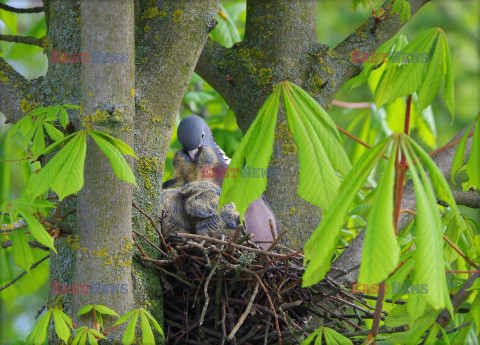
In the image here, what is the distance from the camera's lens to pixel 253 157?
1346 millimetres

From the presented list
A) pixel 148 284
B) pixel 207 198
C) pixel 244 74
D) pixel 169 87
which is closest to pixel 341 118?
pixel 244 74

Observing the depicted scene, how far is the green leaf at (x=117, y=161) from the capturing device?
149cm

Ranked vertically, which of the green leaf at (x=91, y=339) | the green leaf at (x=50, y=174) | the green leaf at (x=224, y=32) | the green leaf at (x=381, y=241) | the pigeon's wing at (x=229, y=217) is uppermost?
the green leaf at (x=224, y=32)

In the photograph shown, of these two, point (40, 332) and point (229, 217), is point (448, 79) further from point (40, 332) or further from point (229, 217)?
point (40, 332)

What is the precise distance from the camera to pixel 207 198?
2.39m

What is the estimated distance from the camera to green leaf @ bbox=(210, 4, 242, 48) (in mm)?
3520

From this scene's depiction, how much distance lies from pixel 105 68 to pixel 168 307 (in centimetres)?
95

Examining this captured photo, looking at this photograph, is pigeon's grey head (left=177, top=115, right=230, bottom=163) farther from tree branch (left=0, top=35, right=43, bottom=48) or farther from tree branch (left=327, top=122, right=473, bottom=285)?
tree branch (left=327, top=122, right=473, bottom=285)

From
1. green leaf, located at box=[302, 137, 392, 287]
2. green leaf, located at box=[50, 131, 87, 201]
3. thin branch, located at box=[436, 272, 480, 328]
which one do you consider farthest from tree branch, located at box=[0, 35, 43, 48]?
thin branch, located at box=[436, 272, 480, 328]

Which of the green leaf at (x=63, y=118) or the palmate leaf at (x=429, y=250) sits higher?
the green leaf at (x=63, y=118)

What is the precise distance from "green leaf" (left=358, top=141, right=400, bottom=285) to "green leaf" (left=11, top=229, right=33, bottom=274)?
Result: 3.55 ft

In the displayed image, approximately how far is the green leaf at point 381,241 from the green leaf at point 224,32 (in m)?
2.53

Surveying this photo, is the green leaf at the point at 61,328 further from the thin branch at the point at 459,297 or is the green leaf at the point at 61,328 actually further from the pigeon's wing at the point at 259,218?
the thin branch at the point at 459,297

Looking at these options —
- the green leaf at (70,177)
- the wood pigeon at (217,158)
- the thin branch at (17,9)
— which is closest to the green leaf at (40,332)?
the green leaf at (70,177)
